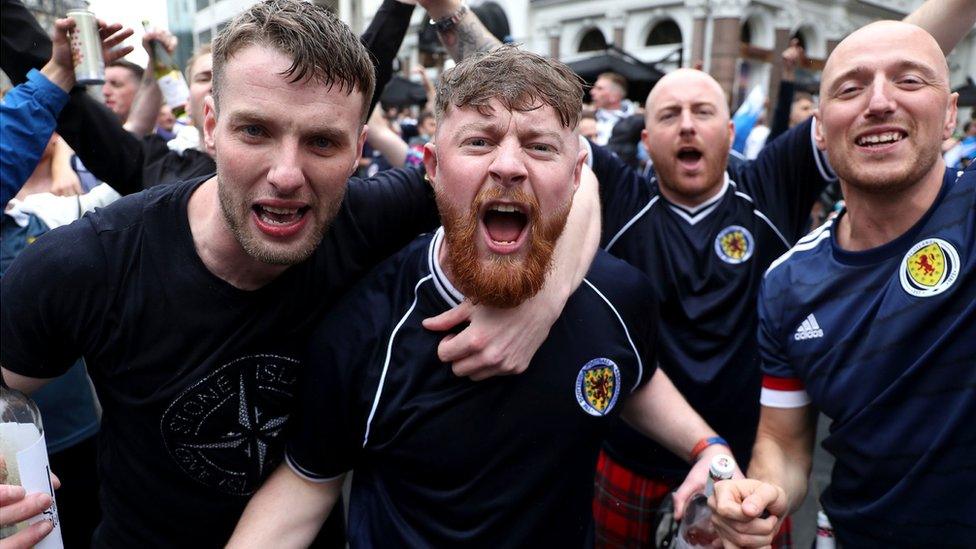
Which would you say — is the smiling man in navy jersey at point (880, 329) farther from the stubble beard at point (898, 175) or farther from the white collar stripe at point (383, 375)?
the white collar stripe at point (383, 375)

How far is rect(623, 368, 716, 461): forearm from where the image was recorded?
2.04 meters

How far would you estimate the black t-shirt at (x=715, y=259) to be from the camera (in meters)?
2.73

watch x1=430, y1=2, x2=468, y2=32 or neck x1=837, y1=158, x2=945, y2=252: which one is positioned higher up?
watch x1=430, y1=2, x2=468, y2=32

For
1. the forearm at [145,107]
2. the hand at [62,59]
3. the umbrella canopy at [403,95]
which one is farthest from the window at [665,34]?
the hand at [62,59]

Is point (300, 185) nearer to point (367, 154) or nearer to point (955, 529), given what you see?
point (955, 529)

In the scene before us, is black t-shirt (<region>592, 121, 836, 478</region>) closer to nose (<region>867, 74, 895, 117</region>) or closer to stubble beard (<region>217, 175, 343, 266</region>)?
nose (<region>867, 74, 895, 117</region>)

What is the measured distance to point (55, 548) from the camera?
140cm

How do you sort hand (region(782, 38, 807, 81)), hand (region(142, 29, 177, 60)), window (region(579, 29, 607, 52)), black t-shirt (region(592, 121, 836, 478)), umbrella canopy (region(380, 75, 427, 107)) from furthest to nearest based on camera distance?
window (region(579, 29, 607, 52)), umbrella canopy (region(380, 75, 427, 107)), hand (region(782, 38, 807, 81)), hand (region(142, 29, 177, 60)), black t-shirt (region(592, 121, 836, 478))

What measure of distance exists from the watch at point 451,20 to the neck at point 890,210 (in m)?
1.76

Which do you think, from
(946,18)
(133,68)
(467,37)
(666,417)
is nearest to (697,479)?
(666,417)

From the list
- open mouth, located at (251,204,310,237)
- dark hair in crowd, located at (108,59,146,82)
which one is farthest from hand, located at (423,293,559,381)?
dark hair in crowd, located at (108,59,146,82)

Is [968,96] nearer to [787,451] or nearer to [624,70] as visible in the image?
[624,70]

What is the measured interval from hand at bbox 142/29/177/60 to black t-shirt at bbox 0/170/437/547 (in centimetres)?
211

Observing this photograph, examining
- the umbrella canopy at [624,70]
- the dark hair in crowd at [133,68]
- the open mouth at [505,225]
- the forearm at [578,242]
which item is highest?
the open mouth at [505,225]
